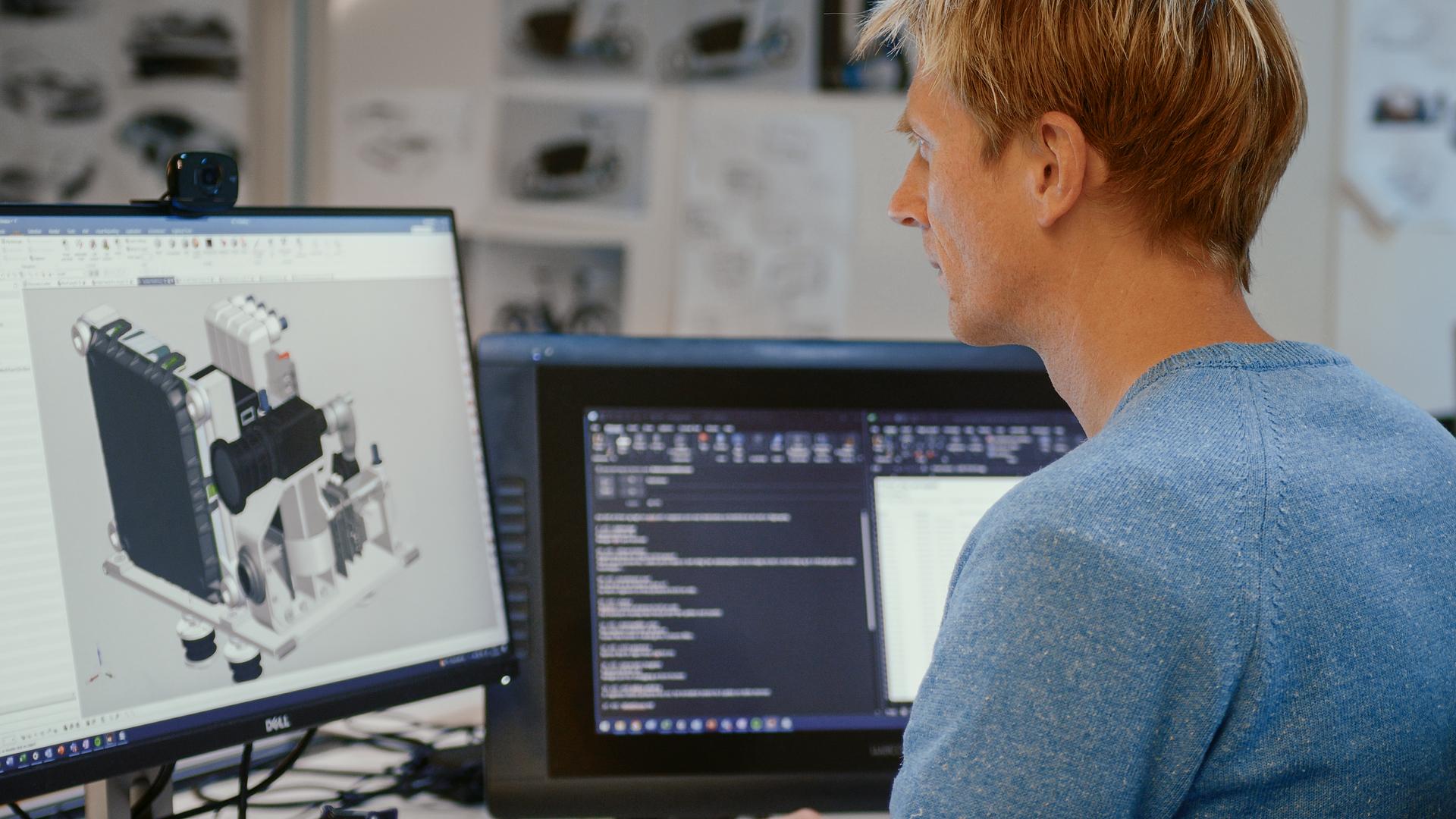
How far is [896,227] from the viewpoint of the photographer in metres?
2.13

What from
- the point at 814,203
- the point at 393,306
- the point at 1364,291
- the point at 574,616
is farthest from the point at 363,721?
the point at 1364,291

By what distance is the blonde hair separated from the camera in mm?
730

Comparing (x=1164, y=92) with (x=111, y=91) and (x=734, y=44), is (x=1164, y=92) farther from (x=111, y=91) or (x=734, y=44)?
(x=111, y=91)

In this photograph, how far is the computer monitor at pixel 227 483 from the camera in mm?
746

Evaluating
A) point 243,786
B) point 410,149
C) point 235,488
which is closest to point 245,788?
point 243,786

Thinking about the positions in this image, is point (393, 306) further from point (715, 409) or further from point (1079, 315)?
point (1079, 315)

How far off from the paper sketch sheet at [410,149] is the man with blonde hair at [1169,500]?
4.88 ft

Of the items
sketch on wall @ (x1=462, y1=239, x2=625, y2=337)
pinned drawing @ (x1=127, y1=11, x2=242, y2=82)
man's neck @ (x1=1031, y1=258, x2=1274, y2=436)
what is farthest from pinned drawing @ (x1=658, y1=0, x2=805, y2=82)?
man's neck @ (x1=1031, y1=258, x2=1274, y2=436)

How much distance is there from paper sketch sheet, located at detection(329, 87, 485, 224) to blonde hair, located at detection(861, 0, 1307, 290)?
153cm

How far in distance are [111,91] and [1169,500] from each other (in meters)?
2.06

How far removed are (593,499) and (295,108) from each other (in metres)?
1.48

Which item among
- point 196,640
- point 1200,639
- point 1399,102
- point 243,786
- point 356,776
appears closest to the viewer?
point 1200,639

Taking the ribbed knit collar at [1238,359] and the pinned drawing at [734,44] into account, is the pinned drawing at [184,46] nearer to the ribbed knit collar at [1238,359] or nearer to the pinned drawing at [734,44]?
the pinned drawing at [734,44]

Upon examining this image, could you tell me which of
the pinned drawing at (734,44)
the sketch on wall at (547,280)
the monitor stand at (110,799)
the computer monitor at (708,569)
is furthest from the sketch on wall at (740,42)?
the monitor stand at (110,799)
